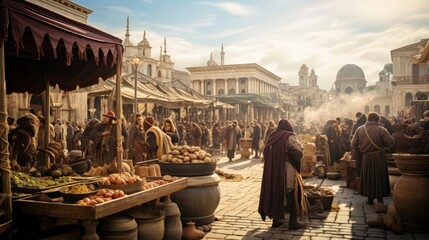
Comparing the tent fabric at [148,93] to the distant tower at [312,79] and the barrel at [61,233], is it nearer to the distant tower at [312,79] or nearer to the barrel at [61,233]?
the barrel at [61,233]

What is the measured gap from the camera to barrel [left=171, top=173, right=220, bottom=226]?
6055mm

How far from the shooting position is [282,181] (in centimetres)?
623

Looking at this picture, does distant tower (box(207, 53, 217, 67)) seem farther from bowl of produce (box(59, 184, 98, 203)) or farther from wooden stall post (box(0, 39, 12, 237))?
wooden stall post (box(0, 39, 12, 237))

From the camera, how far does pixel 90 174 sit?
625 cm

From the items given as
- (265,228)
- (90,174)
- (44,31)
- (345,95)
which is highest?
(345,95)

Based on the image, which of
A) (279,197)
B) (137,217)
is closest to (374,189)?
(279,197)

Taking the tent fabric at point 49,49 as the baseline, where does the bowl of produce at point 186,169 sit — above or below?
below

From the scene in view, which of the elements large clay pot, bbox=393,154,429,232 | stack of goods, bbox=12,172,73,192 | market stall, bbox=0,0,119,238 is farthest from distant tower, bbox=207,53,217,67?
stack of goods, bbox=12,172,73,192

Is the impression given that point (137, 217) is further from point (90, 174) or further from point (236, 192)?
point (236, 192)

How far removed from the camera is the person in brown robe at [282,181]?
245 inches

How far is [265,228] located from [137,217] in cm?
252

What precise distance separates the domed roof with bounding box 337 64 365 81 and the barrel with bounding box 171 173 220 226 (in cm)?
10274

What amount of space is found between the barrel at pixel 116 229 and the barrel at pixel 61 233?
0.27m

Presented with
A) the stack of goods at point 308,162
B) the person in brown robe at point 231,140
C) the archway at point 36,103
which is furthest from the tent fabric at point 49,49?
the archway at point 36,103
